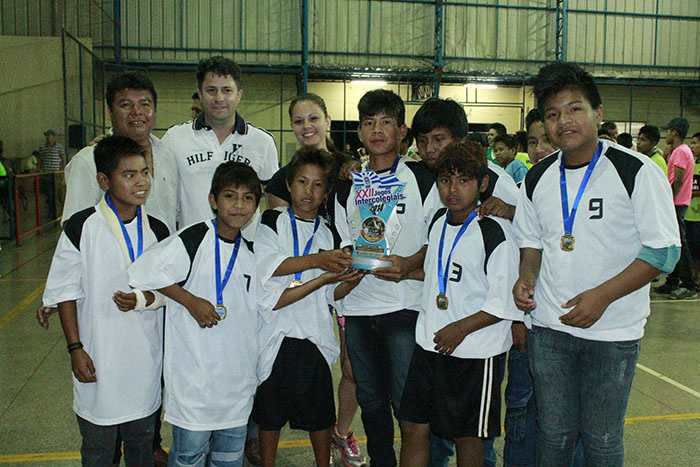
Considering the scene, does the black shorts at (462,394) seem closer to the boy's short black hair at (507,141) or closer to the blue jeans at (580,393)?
the blue jeans at (580,393)

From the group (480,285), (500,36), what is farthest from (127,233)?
(500,36)

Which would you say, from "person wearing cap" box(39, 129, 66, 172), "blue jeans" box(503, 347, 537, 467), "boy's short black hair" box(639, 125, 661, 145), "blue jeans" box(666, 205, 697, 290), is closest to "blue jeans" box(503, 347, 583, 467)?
"blue jeans" box(503, 347, 537, 467)

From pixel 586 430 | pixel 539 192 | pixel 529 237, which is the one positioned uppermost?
pixel 539 192

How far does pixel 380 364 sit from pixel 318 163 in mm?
995

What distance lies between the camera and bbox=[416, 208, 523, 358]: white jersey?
7.96ft

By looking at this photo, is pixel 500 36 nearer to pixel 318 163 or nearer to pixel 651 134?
pixel 651 134

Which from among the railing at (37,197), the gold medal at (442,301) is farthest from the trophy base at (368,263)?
the railing at (37,197)

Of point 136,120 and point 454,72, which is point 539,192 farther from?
point 454,72

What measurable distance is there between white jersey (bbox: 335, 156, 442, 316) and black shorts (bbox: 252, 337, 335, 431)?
0.30 metres

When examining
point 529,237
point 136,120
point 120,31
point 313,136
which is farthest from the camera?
point 120,31

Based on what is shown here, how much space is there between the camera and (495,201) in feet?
8.39

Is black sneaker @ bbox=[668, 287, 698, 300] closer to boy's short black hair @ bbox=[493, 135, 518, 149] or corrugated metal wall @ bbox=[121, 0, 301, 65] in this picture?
boy's short black hair @ bbox=[493, 135, 518, 149]

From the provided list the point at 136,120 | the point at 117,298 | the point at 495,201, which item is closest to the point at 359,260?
the point at 495,201

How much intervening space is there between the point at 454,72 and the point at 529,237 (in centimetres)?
1708
